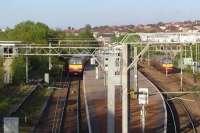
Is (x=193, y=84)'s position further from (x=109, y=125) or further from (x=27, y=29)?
(x=109, y=125)

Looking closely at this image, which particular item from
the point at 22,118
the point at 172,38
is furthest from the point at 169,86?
the point at 172,38

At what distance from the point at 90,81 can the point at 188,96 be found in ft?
45.9

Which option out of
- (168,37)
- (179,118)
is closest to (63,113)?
(179,118)

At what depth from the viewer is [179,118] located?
34469 mm

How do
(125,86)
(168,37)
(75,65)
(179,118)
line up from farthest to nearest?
(75,65)
(179,118)
(168,37)
(125,86)


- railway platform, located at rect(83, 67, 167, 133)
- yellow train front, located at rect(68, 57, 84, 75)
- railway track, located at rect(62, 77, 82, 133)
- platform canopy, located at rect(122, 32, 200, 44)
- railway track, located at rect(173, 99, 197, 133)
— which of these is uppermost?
platform canopy, located at rect(122, 32, 200, 44)

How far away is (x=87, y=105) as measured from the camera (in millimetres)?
37719

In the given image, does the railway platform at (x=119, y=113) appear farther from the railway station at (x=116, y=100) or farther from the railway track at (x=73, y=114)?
the railway track at (x=73, y=114)

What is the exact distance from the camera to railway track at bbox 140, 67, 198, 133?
3029 centimetres

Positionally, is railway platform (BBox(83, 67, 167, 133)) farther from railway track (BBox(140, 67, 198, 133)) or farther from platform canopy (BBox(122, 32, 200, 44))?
platform canopy (BBox(122, 32, 200, 44))

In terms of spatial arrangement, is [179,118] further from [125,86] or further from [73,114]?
[125,86]

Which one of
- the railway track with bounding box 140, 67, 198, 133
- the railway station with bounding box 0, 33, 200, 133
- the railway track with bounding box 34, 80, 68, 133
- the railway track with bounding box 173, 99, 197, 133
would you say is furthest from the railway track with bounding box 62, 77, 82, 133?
the railway track with bounding box 173, 99, 197, 133

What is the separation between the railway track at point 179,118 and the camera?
1192 inches

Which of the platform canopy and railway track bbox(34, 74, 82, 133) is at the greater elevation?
the platform canopy
